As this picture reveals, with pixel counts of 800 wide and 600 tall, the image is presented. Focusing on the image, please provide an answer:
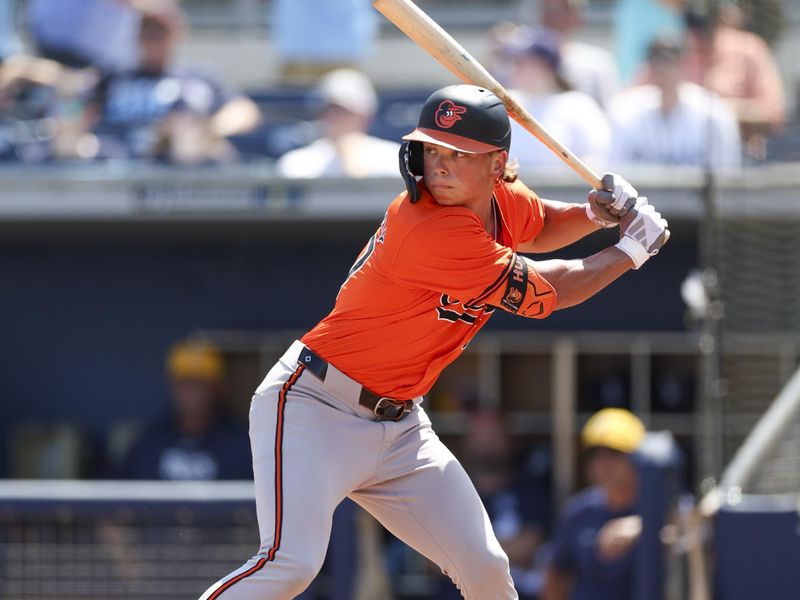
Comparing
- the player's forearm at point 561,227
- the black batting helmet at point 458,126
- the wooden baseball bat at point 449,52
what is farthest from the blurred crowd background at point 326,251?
the black batting helmet at point 458,126

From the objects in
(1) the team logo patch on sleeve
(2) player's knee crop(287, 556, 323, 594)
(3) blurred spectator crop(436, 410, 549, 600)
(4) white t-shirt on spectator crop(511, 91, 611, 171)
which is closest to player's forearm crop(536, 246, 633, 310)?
(1) the team logo patch on sleeve

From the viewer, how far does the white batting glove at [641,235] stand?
11.8ft

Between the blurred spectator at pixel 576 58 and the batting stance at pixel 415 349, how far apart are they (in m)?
3.31

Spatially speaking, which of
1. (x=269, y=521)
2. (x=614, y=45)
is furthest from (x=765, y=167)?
(x=269, y=521)

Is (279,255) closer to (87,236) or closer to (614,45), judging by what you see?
(87,236)

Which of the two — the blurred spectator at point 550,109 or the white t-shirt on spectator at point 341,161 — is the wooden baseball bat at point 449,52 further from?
the white t-shirt on spectator at point 341,161

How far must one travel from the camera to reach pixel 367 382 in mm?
3654


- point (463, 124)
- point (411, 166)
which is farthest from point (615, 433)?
point (463, 124)

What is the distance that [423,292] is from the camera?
3.57 metres

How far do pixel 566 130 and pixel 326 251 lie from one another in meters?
1.78

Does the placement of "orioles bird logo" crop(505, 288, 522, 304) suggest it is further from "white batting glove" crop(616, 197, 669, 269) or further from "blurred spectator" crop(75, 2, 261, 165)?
"blurred spectator" crop(75, 2, 261, 165)

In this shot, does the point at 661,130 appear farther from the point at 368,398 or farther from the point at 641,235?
the point at 368,398

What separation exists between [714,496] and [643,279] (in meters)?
2.14

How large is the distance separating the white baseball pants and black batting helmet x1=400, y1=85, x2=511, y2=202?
60 cm
